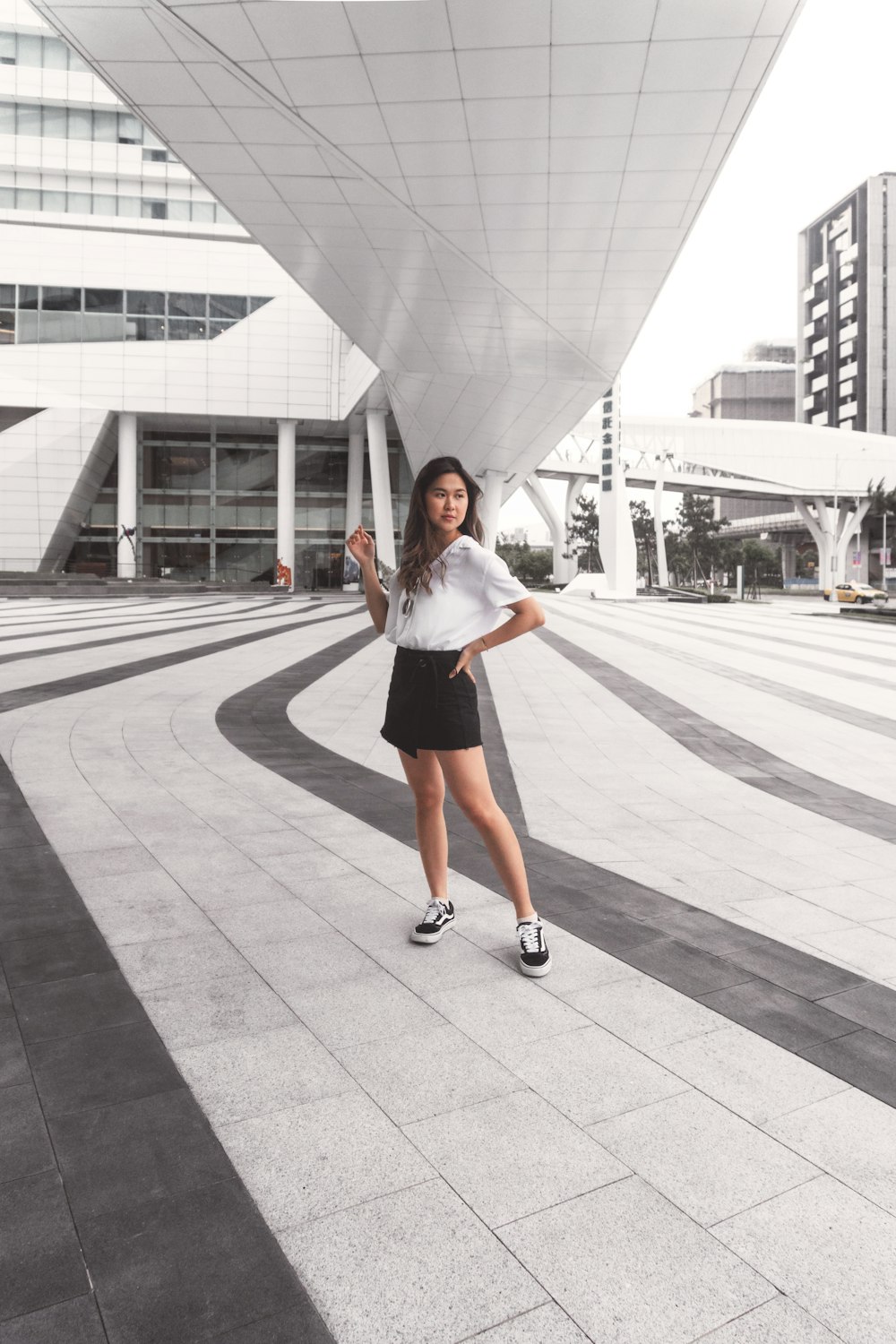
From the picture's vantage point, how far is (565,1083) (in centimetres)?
231

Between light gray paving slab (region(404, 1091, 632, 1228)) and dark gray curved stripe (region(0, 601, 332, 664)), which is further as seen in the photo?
dark gray curved stripe (region(0, 601, 332, 664))

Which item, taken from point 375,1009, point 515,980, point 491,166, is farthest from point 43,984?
point 491,166

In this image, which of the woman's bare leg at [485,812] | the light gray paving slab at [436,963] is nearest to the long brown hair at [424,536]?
the woman's bare leg at [485,812]

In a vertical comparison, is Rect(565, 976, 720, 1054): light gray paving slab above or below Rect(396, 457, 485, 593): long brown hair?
below

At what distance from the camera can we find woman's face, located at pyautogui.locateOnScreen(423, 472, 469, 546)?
9.90ft

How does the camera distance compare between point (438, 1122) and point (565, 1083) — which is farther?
point (565, 1083)

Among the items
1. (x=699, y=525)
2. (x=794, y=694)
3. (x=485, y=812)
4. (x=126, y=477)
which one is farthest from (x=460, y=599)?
(x=699, y=525)

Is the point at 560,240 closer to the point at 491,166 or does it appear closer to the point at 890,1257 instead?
the point at 491,166

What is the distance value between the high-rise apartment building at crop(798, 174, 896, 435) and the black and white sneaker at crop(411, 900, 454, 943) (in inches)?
4636

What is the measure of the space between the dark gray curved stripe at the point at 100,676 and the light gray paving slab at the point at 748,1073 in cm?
724

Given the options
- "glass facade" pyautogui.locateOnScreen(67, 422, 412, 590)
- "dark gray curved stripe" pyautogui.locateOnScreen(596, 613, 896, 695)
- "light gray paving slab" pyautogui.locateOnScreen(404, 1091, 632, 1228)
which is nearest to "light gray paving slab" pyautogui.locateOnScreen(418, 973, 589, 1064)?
"light gray paving slab" pyautogui.locateOnScreen(404, 1091, 632, 1228)

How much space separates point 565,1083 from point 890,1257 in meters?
0.83

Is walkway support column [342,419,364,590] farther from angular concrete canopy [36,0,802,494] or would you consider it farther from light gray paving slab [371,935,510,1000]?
light gray paving slab [371,935,510,1000]

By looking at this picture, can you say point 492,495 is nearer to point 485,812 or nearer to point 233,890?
point 233,890
